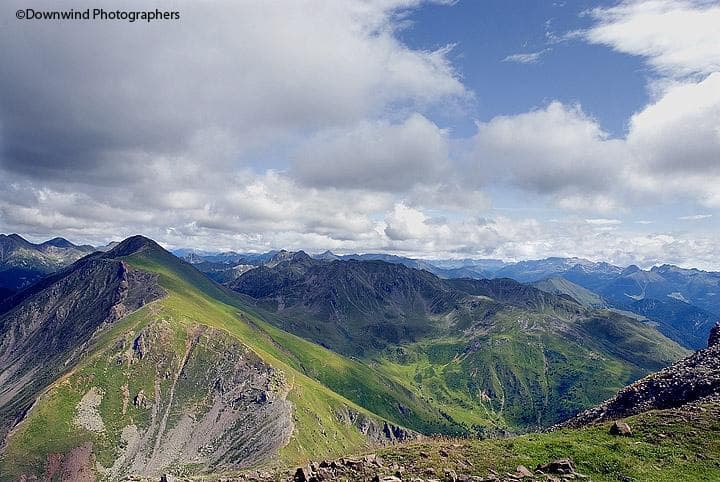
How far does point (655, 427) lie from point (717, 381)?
13.1 m

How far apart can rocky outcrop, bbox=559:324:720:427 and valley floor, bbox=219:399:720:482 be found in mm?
4201

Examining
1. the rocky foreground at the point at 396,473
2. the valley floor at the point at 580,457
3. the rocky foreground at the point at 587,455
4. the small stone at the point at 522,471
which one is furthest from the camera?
the rocky foreground at the point at 587,455

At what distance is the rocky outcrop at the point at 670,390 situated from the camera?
179ft

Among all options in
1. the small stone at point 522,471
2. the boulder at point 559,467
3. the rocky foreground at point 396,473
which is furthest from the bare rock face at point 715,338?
the small stone at point 522,471

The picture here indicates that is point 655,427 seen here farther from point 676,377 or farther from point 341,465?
point 341,465

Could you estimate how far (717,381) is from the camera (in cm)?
5412

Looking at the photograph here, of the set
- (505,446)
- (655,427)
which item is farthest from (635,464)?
(505,446)

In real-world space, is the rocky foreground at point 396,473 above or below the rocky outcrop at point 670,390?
below

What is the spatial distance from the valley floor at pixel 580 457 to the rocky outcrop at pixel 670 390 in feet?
13.8

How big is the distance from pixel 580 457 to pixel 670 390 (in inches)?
869

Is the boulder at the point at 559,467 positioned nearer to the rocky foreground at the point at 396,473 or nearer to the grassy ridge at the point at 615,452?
the rocky foreground at the point at 396,473

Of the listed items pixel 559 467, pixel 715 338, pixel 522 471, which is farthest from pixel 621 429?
pixel 715 338

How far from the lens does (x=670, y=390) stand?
188 ft

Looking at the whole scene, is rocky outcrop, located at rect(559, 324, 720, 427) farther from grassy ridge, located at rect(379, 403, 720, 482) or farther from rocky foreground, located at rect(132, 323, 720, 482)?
grassy ridge, located at rect(379, 403, 720, 482)
